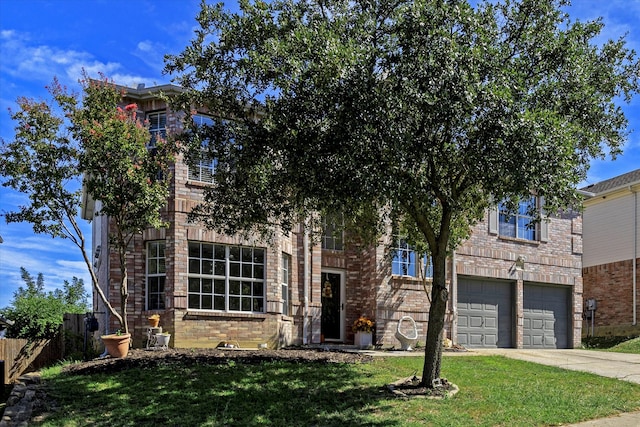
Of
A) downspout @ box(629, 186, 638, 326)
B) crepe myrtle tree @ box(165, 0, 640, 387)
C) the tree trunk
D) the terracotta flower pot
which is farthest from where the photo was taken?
downspout @ box(629, 186, 638, 326)

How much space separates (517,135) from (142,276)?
32.6ft

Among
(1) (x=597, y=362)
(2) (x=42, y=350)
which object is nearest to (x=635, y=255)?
(1) (x=597, y=362)

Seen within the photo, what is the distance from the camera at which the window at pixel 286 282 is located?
15836 mm

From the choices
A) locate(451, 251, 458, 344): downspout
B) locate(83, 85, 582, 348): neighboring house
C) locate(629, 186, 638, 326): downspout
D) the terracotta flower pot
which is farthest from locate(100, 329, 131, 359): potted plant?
locate(629, 186, 638, 326): downspout

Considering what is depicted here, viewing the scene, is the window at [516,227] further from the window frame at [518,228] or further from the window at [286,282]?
the window at [286,282]

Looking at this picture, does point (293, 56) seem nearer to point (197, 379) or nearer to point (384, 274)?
point (197, 379)

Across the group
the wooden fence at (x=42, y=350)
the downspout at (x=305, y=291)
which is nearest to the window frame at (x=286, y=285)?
the downspout at (x=305, y=291)

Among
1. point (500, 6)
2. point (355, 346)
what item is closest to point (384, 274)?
point (355, 346)

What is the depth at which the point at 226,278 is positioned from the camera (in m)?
14.5

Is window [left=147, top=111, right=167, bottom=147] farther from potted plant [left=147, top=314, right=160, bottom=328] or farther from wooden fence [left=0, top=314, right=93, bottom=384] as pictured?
wooden fence [left=0, top=314, right=93, bottom=384]

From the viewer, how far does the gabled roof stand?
2250 centimetres

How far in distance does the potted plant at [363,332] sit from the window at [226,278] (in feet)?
→ 9.43

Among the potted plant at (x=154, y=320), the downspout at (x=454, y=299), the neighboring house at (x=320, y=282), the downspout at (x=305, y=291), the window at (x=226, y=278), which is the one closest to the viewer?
the potted plant at (x=154, y=320)

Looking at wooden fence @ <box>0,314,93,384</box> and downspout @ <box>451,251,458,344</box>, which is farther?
downspout @ <box>451,251,458,344</box>
